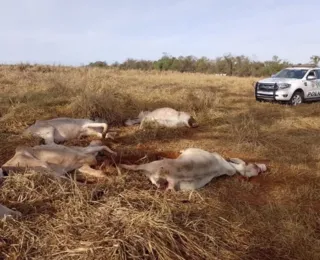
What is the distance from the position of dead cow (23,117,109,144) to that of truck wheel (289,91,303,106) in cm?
903

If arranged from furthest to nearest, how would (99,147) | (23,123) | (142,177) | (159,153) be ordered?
(23,123) → (159,153) → (99,147) → (142,177)

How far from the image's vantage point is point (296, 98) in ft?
47.8

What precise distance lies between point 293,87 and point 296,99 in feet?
1.59

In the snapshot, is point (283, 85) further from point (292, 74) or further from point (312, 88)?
point (312, 88)

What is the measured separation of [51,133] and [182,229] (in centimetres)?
397

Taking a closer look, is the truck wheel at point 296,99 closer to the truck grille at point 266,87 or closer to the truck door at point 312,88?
the truck door at point 312,88

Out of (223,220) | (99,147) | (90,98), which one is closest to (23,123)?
(90,98)

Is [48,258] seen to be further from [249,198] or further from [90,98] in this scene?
[90,98]

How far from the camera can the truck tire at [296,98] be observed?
1446 centimetres

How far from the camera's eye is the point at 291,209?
4.76 metres

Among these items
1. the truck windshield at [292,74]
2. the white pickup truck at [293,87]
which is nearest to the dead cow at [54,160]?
the white pickup truck at [293,87]

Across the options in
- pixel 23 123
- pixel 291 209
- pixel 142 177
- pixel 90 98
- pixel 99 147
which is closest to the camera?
pixel 291 209

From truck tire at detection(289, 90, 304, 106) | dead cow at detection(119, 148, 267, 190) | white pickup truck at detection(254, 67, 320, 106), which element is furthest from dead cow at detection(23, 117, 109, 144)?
truck tire at detection(289, 90, 304, 106)

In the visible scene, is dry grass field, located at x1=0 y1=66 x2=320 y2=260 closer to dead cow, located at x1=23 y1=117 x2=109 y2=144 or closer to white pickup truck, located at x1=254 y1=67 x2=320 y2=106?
dead cow, located at x1=23 y1=117 x2=109 y2=144
